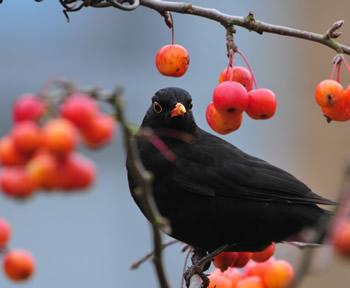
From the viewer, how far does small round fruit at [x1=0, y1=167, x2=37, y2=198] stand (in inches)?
Answer: 60.2

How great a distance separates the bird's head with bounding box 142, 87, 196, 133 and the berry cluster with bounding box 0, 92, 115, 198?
2.10 m

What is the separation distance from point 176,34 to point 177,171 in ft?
21.0

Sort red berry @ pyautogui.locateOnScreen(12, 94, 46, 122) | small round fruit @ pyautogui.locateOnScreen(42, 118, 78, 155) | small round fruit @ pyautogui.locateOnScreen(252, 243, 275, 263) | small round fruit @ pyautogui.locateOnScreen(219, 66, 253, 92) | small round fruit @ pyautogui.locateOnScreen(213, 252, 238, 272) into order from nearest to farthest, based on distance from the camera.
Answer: small round fruit @ pyautogui.locateOnScreen(42, 118, 78, 155), red berry @ pyautogui.locateOnScreen(12, 94, 46, 122), small round fruit @ pyautogui.locateOnScreen(219, 66, 253, 92), small round fruit @ pyautogui.locateOnScreen(252, 243, 275, 263), small round fruit @ pyautogui.locateOnScreen(213, 252, 238, 272)

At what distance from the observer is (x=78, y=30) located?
9859 millimetres

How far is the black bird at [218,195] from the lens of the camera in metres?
3.56

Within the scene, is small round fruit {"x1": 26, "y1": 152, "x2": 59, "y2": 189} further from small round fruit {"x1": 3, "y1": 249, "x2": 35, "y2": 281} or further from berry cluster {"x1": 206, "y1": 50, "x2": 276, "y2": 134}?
berry cluster {"x1": 206, "y1": 50, "x2": 276, "y2": 134}

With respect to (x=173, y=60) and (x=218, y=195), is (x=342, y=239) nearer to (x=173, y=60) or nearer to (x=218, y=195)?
(x=173, y=60)

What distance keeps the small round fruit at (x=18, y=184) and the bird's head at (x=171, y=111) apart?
2.14 metres

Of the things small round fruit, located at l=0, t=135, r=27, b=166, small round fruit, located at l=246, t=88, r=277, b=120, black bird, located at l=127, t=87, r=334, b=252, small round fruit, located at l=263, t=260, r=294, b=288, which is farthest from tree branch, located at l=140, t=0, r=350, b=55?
small round fruit, located at l=0, t=135, r=27, b=166

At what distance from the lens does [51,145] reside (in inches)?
58.7

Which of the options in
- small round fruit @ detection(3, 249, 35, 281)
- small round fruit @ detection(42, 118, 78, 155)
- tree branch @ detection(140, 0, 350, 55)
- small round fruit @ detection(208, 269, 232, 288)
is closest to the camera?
small round fruit @ detection(42, 118, 78, 155)

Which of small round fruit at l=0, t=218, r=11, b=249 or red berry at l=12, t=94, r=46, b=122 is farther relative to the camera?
small round fruit at l=0, t=218, r=11, b=249

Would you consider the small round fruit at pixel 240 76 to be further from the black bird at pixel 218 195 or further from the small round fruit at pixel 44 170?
the small round fruit at pixel 44 170

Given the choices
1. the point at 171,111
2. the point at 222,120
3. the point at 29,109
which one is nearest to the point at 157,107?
the point at 171,111
